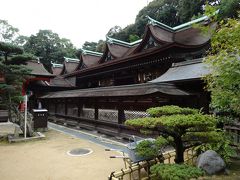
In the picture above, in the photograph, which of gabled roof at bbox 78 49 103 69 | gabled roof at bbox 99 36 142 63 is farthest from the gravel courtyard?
gabled roof at bbox 78 49 103 69

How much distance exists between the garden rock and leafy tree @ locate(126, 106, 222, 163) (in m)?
0.46

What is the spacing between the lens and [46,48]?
4444cm

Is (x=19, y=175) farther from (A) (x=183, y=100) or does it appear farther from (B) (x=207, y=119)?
(A) (x=183, y=100)

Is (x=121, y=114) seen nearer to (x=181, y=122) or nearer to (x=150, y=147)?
(x=150, y=147)

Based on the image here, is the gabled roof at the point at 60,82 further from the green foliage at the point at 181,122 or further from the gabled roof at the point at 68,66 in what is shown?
the green foliage at the point at 181,122

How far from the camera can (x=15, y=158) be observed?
27.1 ft

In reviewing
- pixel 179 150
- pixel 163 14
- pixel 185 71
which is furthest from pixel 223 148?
pixel 163 14

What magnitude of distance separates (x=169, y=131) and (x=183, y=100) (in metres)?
5.36

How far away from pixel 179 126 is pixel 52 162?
5163 millimetres

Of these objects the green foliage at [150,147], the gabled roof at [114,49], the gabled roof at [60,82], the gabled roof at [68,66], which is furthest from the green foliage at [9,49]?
the gabled roof at [68,66]

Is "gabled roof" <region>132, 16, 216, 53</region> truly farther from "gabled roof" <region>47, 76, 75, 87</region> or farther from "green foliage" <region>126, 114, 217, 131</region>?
"gabled roof" <region>47, 76, 75, 87</region>

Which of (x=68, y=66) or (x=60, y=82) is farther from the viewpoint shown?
(x=68, y=66)

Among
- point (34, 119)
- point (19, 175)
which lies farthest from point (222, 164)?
point (34, 119)

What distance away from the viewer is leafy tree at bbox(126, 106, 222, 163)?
16.2ft
